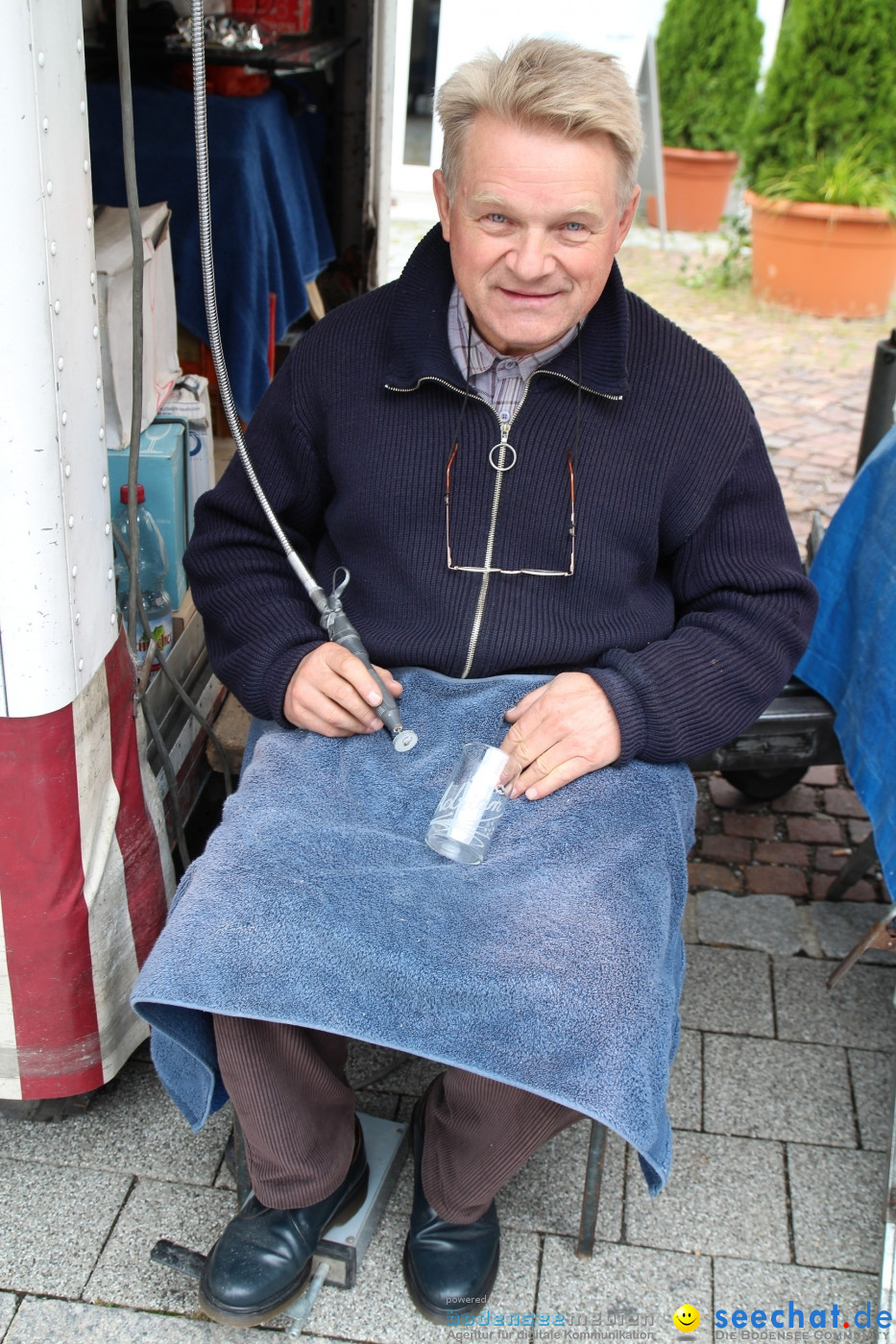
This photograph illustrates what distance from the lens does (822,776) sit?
132 inches

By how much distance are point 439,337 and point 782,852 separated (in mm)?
1669

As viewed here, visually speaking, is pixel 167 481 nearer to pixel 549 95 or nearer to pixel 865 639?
Answer: pixel 549 95

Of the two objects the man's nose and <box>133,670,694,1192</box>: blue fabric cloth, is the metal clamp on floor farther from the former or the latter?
the man's nose

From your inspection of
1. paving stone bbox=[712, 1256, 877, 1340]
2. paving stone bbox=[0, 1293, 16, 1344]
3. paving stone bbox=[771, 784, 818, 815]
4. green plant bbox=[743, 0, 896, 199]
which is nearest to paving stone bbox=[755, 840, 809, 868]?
paving stone bbox=[771, 784, 818, 815]

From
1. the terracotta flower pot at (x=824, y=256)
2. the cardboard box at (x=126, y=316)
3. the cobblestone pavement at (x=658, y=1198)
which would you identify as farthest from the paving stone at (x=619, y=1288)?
the terracotta flower pot at (x=824, y=256)

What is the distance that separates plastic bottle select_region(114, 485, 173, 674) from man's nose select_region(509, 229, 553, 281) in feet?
3.10

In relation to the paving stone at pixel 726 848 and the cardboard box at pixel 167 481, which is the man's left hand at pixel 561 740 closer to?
the cardboard box at pixel 167 481

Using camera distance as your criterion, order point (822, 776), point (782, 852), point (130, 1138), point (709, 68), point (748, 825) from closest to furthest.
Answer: point (130, 1138) < point (782, 852) < point (748, 825) < point (822, 776) < point (709, 68)

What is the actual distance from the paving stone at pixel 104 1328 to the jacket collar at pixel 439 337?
1.48m

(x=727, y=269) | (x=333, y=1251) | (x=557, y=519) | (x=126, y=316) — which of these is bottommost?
(x=333, y=1251)

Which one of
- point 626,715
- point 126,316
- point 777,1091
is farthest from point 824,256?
point 626,715

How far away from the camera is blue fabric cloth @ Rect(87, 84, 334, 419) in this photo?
3.35 m

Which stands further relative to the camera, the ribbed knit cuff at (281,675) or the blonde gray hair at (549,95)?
the ribbed knit cuff at (281,675)

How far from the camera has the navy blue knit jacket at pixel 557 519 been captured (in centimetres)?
194
